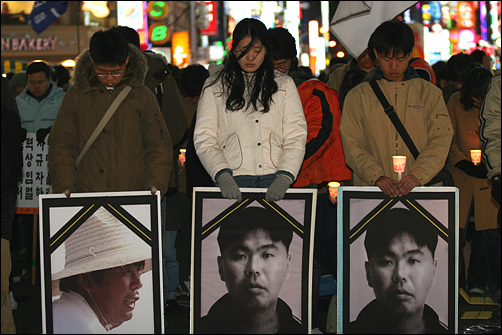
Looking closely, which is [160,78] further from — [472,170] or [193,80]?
[472,170]

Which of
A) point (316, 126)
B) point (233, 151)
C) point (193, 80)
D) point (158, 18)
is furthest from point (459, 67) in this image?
point (158, 18)

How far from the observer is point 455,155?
7430 millimetres

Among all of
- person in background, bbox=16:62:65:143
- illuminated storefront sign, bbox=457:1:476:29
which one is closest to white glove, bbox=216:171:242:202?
person in background, bbox=16:62:65:143

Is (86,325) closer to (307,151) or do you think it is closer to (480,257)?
(307,151)

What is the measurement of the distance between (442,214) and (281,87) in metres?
1.50

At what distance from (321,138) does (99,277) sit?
2107 mm

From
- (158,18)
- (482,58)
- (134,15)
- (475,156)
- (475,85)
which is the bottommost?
(475,156)

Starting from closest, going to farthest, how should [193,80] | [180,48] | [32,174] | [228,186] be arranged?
[228,186] → [193,80] → [32,174] → [180,48]

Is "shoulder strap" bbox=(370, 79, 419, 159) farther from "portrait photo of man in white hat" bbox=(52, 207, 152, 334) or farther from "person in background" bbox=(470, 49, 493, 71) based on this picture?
"person in background" bbox=(470, 49, 493, 71)

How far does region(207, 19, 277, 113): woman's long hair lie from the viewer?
5.31m

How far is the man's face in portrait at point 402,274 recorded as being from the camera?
5.09 metres

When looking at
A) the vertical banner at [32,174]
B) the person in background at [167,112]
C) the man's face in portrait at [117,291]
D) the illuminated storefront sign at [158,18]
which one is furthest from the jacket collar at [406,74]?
the illuminated storefront sign at [158,18]

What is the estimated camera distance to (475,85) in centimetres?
730

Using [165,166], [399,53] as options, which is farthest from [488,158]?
[165,166]
